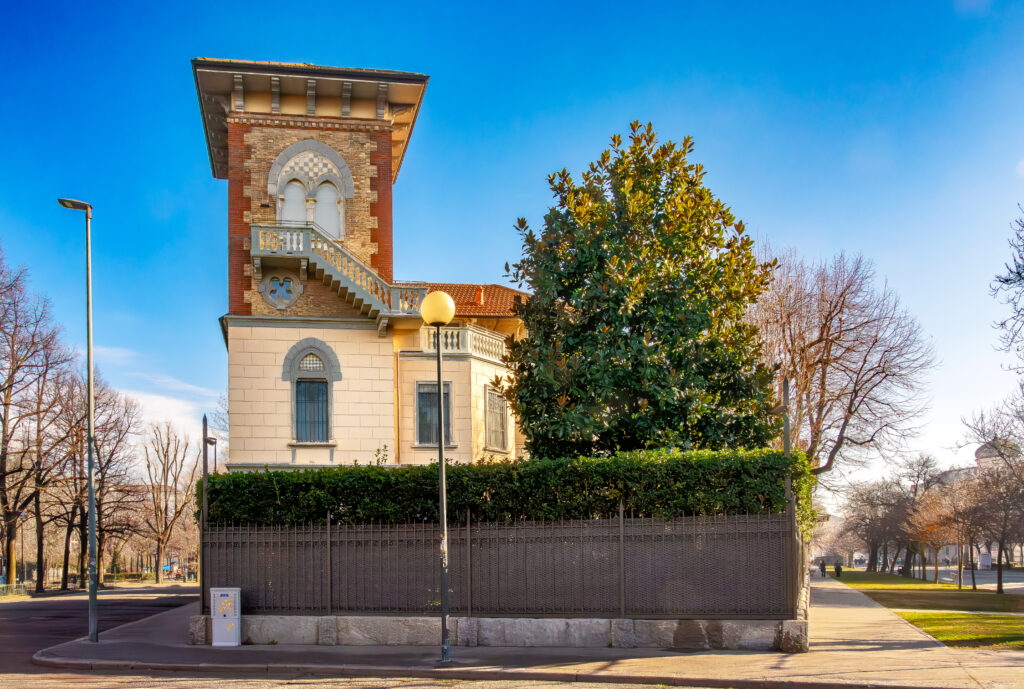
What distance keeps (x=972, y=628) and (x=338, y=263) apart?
62.8 ft

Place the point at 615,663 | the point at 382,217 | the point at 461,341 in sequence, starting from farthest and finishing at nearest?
1. the point at 461,341
2. the point at 382,217
3. the point at 615,663

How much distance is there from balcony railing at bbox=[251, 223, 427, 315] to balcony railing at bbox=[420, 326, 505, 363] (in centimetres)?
193

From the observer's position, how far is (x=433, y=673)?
545 inches

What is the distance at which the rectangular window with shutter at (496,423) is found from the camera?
30719mm

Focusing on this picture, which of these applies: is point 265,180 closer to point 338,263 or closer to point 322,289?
point 338,263

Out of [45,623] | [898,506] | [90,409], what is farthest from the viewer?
[898,506]

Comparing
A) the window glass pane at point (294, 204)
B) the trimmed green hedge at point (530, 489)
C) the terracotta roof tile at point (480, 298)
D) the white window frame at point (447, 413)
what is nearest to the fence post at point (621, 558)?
the trimmed green hedge at point (530, 489)

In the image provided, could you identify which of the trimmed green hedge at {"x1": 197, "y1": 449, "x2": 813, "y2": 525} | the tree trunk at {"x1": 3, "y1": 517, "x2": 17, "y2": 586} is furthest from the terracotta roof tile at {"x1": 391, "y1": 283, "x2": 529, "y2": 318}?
the tree trunk at {"x1": 3, "y1": 517, "x2": 17, "y2": 586}

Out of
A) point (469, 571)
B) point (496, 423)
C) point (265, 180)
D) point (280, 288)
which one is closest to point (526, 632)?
point (469, 571)

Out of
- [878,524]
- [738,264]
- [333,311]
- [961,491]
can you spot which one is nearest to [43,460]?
[333,311]

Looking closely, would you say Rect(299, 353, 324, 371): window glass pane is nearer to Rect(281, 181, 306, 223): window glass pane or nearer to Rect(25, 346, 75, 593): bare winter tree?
Rect(281, 181, 306, 223): window glass pane

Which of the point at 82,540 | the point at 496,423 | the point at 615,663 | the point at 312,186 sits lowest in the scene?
the point at 82,540

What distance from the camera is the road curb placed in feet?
41.9

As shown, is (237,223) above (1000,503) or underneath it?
above
